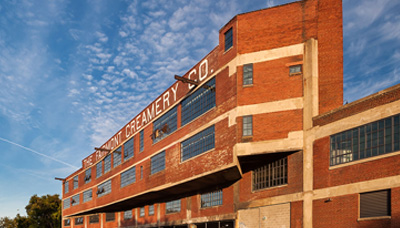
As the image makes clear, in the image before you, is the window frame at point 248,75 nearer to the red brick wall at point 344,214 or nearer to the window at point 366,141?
the window at point 366,141

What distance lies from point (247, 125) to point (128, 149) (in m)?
22.8

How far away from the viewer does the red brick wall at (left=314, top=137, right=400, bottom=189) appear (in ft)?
53.8

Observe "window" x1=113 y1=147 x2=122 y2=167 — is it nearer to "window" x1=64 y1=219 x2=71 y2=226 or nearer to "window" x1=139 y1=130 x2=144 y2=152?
"window" x1=139 y1=130 x2=144 y2=152

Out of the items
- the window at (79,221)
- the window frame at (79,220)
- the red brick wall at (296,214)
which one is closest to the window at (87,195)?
the window frame at (79,220)

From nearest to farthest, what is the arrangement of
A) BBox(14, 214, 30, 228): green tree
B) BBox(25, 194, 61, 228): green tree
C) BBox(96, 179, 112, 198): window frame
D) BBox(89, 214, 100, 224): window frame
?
BBox(96, 179, 112, 198): window frame
BBox(89, 214, 100, 224): window frame
BBox(25, 194, 61, 228): green tree
BBox(14, 214, 30, 228): green tree

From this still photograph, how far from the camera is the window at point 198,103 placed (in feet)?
86.1

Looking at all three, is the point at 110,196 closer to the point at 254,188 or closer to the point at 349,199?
the point at 254,188

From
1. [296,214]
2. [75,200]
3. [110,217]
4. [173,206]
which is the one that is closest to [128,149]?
[173,206]

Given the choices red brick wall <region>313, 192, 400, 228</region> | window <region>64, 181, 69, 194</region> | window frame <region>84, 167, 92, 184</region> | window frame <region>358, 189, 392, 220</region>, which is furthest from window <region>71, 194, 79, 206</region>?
window frame <region>358, 189, 392, 220</region>

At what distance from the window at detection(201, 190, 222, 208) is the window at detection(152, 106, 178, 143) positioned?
6.61 meters

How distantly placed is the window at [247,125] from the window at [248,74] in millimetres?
2392

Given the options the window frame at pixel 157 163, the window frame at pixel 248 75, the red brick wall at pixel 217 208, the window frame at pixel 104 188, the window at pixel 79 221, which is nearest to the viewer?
the window frame at pixel 248 75

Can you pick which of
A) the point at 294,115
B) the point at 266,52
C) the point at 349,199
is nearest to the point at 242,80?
the point at 266,52

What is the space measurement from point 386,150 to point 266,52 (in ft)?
32.0
